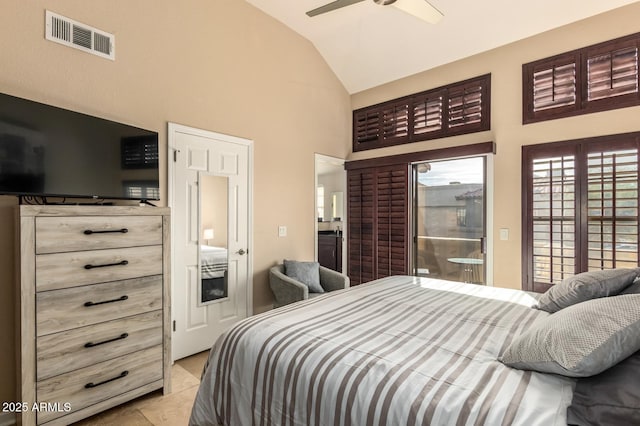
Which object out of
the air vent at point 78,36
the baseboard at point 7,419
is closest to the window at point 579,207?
the air vent at point 78,36

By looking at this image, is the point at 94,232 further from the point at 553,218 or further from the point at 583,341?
the point at 553,218

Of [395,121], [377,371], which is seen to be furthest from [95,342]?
[395,121]

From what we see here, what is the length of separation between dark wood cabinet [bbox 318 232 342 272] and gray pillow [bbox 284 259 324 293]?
137cm

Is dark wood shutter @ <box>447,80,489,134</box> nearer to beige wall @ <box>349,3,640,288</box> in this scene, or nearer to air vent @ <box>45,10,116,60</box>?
beige wall @ <box>349,3,640,288</box>

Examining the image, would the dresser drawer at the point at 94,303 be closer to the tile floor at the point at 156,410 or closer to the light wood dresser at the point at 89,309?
the light wood dresser at the point at 89,309

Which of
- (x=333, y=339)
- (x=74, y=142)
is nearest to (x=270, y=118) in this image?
(x=74, y=142)

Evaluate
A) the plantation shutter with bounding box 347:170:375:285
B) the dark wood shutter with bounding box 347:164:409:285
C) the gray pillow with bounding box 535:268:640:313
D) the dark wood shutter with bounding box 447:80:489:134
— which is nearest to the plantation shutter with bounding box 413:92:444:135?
the dark wood shutter with bounding box 447:80:489:134

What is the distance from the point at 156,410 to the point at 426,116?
158 inches

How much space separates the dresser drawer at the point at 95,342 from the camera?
5.94ft

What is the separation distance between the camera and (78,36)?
7.57 ft

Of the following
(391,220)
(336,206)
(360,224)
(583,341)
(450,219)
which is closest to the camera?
(583,341)

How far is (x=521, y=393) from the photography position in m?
0.98

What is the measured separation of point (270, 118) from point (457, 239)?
260 cm

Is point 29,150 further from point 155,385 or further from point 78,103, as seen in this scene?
point 155,385
